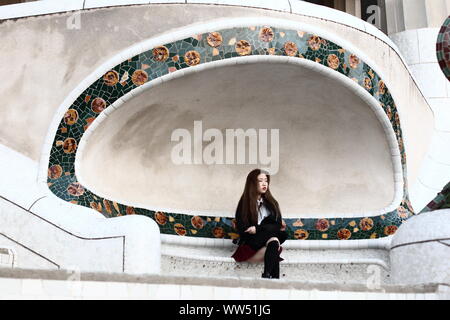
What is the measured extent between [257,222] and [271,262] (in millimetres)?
497

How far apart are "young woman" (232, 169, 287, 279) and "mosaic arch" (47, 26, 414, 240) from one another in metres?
0.69

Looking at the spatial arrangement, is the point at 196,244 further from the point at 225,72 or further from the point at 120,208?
the point at 225,72

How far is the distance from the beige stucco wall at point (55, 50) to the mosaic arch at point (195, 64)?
163 millimetres

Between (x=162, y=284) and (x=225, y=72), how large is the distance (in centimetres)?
371

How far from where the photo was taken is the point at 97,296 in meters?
5.42

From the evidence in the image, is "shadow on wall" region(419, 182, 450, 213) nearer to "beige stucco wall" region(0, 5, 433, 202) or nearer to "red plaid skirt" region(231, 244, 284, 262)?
"red plaid skirt" region(231, 244, 284, 262)

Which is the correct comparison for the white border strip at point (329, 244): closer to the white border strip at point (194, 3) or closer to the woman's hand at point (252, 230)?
the woman's hand at point (252, 230)

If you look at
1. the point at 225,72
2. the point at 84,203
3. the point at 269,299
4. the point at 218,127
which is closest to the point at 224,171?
the point at 218,127

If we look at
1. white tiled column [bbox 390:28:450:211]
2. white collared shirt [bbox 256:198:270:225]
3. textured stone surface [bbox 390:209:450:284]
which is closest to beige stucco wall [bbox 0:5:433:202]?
white collared shirt [bbox 256:198:270:225]

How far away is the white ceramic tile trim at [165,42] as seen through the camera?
27.4 feet

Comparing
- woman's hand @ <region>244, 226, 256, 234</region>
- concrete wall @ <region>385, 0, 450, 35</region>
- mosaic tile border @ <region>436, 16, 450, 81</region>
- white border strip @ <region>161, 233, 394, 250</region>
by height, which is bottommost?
white border strip @ <region>161, 233, 394, 250</region>

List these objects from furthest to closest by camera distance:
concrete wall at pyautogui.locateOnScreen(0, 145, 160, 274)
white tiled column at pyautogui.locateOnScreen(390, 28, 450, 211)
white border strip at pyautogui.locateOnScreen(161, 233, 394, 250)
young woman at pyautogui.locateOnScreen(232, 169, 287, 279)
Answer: white tiled column at pyautogui.locateOnScreen(390, 28, 450, 211) → white border strip at pyautogui.locateOnScreen(161, 233, 394, 250) → young woman at pyautogui.locateOnScreen(232, 169, 287, 279) → concrete wall at pyautogui.locateOnScreen(0, 145, 160, 274)

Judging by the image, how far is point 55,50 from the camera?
28.0ft

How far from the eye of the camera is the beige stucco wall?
8359 mm
